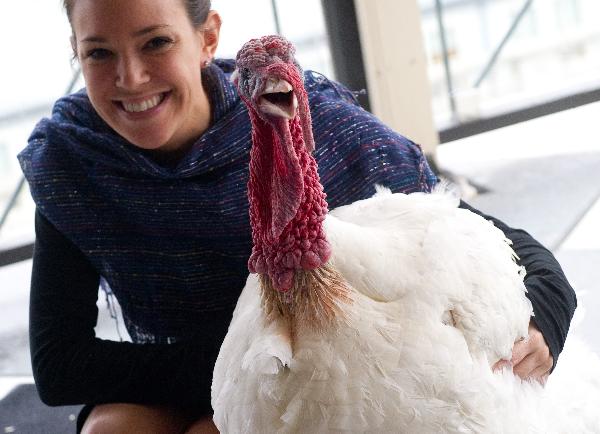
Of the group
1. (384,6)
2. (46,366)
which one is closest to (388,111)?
(384,6)

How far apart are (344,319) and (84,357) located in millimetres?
682

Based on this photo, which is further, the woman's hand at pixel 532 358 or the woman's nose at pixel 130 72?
the woman's nose at pixel 130 72

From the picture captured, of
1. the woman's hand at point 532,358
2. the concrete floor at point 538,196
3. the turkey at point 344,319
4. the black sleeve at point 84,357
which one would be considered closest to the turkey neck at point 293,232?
the turkey at point 344,319

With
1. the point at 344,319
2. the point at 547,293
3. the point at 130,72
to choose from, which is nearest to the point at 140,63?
the point at 130,72

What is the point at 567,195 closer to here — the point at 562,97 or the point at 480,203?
the point at 480,203

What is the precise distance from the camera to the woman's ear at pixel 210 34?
163 centimetres

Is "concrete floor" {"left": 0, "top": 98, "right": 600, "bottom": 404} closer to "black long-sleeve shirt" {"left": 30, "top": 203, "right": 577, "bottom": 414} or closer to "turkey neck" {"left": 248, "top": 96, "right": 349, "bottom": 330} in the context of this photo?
"black long-sleeve shirt" {"left": 30, "top": 203, "right": 577, "bottom": 414}

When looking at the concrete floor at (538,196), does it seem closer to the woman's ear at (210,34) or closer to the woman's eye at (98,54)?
the woman's ear at (210,34)

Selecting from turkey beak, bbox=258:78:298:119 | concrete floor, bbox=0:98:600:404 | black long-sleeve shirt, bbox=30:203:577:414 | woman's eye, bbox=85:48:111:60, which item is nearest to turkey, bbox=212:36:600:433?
turkey beak, bbox=258:78:298:119

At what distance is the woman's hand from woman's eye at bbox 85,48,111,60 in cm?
85

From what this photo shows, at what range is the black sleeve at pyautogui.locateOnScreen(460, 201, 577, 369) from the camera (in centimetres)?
137

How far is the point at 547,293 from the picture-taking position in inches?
55.3

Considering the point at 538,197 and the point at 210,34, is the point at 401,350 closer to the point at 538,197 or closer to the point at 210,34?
the point at 210,34

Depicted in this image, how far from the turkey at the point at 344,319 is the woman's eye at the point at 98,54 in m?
0.47
